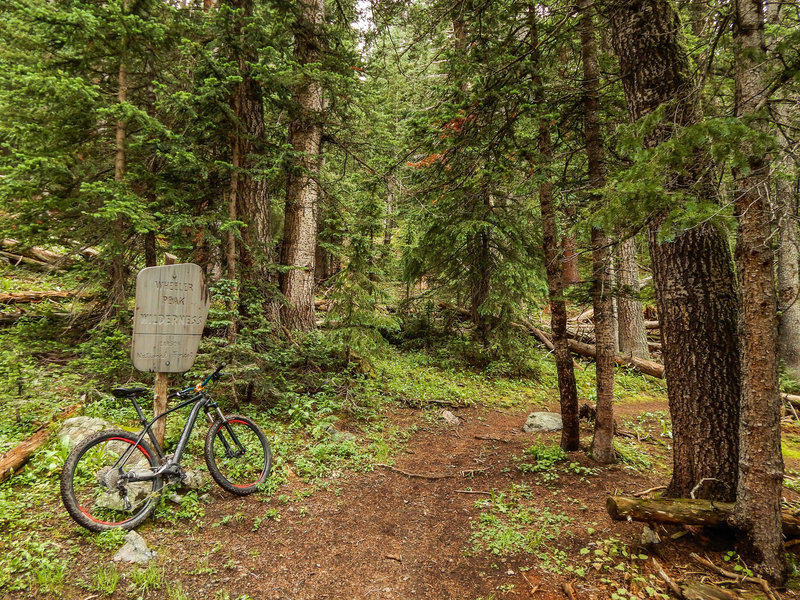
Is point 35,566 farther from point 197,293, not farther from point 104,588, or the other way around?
point 197,293

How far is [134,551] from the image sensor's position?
140 inches

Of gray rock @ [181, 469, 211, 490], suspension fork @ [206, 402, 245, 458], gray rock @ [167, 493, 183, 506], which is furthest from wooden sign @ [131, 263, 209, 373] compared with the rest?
gray rock @ [167, 493, 183, 506]

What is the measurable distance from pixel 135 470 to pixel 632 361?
13.0 meters

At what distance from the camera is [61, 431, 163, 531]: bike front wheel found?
362 centimetres

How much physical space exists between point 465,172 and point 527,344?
21.3 feet

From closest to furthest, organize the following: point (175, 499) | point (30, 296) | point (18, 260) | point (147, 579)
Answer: point (147, 579) < point (175, 499) < point (30, 296) < point (18, 260)

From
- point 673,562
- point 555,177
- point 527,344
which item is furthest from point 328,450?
point 527,344

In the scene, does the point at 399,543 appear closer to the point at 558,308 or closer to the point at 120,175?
the point at 558,308

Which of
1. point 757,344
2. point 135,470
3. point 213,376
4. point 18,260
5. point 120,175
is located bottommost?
point 135,470

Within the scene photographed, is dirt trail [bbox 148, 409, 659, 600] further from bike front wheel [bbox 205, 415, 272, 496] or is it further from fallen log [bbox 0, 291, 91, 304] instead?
fallen log [bbox 0, 291, 91, 304]

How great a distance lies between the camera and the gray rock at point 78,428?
4.88 metres

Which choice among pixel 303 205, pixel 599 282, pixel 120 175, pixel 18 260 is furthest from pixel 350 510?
pixel 18 260

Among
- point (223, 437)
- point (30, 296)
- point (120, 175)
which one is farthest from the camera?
point (30, 296)

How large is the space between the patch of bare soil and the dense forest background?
1.09m
